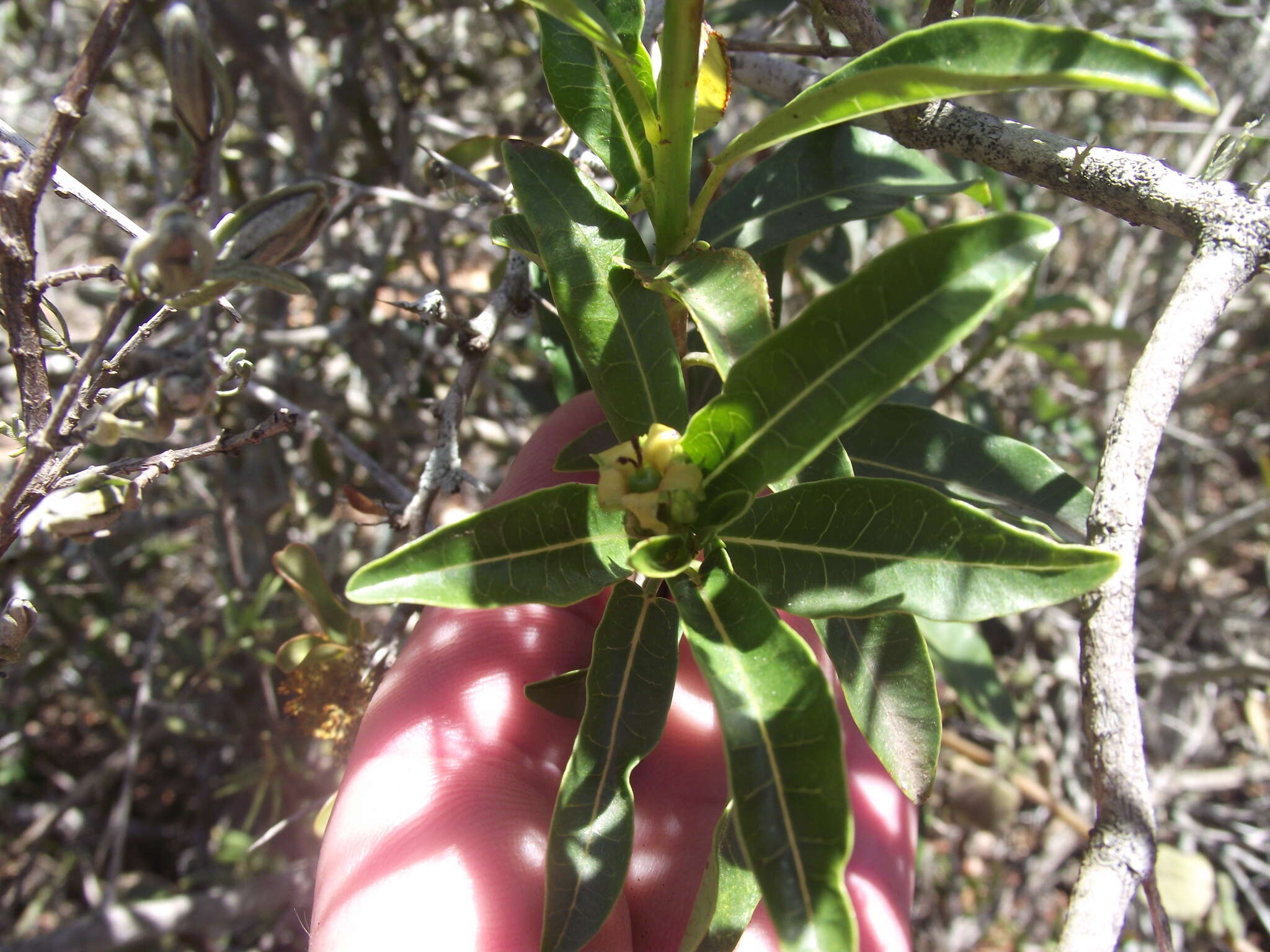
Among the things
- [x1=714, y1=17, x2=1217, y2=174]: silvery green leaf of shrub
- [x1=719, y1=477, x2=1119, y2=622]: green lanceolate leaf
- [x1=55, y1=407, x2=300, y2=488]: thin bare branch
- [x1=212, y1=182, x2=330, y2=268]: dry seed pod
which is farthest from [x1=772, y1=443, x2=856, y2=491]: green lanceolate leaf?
[x1=212, y1=182, x2=330, y2=268]: dry seed pod

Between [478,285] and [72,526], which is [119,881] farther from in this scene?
[478,285]

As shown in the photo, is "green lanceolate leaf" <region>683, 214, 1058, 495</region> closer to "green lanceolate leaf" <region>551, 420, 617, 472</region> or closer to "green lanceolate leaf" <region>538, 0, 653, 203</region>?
"green lanceolate leaf" <region>551, 420, 617, 472</region>

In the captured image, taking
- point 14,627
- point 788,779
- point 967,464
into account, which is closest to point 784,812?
point 788,779

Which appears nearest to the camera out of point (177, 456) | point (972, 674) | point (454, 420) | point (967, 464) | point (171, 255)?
point (171, 255)

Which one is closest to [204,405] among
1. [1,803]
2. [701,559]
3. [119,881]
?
[701,559]

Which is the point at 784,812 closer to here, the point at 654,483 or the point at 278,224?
the point at 654,483
